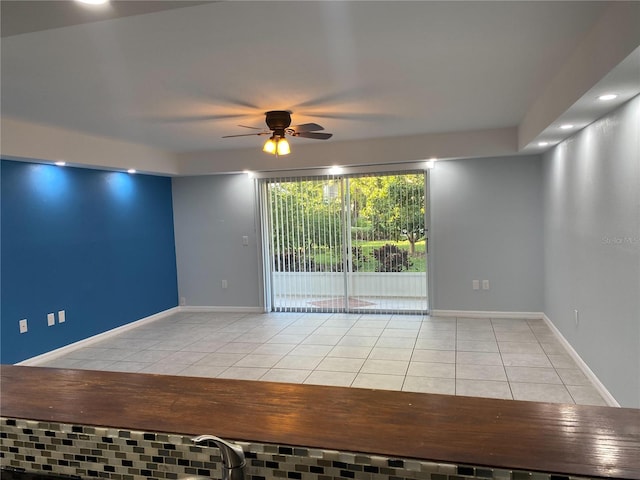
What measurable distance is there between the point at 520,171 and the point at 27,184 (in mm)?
5670

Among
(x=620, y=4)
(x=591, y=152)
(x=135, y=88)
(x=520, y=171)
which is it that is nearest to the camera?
(x=620, y=4)

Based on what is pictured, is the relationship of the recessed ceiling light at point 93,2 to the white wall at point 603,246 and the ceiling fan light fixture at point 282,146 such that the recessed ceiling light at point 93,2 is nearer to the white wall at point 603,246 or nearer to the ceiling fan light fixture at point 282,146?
the ceiling fan light fixture at point 282,146

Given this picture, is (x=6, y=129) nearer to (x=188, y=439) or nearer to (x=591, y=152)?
(x=188, y=439)

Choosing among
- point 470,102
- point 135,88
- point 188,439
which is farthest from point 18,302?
point 470,102

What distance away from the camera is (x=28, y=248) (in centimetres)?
441

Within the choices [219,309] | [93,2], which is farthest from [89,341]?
[93,2]

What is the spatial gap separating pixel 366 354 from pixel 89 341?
10.7 feet

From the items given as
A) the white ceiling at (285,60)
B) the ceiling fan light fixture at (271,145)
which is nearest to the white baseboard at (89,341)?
the white ceiling at (285,60)

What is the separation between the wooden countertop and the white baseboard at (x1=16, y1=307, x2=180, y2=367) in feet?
12.1

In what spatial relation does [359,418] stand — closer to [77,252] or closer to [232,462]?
[232,462]

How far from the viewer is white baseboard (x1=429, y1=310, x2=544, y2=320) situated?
219 inches

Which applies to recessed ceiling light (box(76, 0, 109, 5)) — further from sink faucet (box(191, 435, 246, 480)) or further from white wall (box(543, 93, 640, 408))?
white wall (box(543, 93, 640, 408))

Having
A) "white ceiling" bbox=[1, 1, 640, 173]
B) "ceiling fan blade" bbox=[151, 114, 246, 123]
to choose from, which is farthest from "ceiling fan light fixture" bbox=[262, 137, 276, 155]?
"ceiling fan blade" bbox=[151, 114, 246, 123]

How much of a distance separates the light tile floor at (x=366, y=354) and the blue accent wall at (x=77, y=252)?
37 cm
